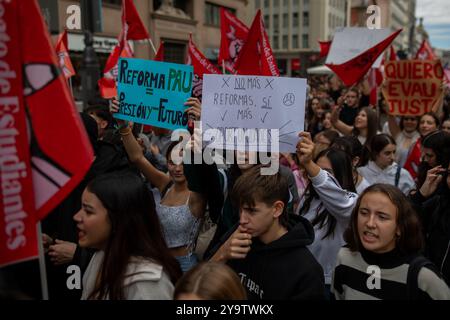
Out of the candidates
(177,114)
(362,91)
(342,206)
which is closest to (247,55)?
(177,114)

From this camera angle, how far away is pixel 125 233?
2045mm

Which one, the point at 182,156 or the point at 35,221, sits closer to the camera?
the point at 35,221

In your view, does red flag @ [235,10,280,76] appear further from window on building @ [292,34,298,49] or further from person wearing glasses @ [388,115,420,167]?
window on building @ [292,34,298,49]

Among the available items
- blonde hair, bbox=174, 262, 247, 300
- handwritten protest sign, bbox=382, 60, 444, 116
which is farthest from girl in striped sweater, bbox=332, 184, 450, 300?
handwritten protest sign, bbox=382, 60, 444, 116

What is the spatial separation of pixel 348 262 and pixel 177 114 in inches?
68.9

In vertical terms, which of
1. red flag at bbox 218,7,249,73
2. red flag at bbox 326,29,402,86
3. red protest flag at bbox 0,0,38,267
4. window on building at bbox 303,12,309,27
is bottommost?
red protest flag at bbox 0,0,38,267

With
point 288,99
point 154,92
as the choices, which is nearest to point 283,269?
point 288,99

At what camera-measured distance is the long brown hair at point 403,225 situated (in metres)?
2.21

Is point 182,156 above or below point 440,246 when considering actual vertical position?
above

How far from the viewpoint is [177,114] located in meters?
3.49

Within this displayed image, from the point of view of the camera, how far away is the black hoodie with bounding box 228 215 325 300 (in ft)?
6.91

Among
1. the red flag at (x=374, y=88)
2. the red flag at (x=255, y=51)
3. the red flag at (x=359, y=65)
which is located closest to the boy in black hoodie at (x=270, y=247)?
the red flag at (x=255, y=51)

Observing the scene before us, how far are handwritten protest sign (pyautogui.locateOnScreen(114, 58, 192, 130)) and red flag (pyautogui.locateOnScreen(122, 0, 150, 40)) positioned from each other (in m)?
2.69
